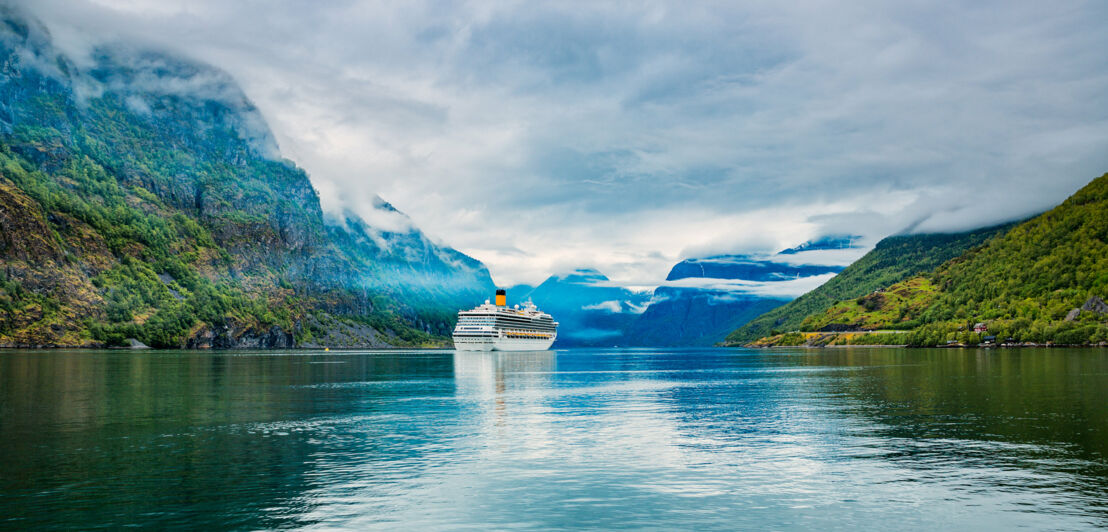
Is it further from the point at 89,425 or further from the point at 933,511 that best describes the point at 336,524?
the point at 89,425

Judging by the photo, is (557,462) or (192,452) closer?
(557,462)

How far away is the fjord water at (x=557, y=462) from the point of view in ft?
91.6

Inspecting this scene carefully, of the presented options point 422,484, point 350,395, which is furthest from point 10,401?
point 422,484

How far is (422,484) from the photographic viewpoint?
3372 cm

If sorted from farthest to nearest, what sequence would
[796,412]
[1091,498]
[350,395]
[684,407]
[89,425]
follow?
1. [350,395]
2. [684,407]
3. [796,412]
4. [89,425]
5. [1091,498]

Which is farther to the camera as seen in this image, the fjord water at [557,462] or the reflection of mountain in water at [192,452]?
the reflection of mountain in water at [192,452]

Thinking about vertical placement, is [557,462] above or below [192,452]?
below

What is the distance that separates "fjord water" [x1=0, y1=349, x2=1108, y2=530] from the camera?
1099 inches

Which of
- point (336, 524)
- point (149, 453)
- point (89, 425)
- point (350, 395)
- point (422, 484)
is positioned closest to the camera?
point (336, 524)

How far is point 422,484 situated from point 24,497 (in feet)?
53.9

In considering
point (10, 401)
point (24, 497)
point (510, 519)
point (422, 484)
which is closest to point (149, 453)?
point (24, 497)

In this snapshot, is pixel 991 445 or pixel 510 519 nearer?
pixel 510 519

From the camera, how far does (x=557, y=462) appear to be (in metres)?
39.2

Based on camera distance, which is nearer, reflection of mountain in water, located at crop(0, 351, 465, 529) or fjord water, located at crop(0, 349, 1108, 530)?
fjord water, located at crop(0, 349, 1108, 530)
